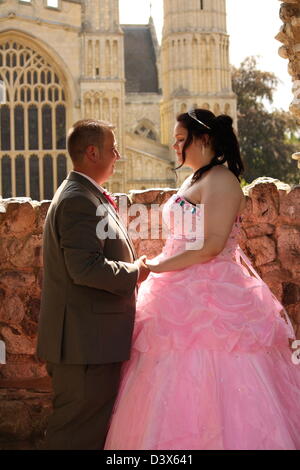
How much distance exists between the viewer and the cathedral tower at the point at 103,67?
29.2 meters

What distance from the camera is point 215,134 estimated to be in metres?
3.26

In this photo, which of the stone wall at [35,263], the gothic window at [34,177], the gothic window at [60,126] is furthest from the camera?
the gothic window at [60,126]

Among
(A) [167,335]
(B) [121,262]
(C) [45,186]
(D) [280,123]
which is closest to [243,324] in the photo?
(A) [167,335]

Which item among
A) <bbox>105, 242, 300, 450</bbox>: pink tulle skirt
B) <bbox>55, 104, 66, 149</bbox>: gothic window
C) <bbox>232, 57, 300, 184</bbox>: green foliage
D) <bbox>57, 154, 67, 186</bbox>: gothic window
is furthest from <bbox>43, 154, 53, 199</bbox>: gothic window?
<bbox>105, 242, 300, 450</bbox>: pink tulle skirt

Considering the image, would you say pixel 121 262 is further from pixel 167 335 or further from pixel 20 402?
pixel 20 402

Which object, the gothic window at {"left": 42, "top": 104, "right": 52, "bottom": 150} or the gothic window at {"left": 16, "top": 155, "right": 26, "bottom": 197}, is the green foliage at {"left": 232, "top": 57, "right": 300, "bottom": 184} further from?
the gothic window at {"left": 16, "top": 155, "right": 26, "bottom": 197}

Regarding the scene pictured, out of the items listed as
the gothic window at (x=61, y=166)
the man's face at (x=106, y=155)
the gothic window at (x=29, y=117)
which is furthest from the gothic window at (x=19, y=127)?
the man's face at (x=106, y=155)

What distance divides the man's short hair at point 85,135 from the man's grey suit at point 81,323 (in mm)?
160

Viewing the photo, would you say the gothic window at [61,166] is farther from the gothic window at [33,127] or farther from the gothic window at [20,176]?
the gothic window at [20,176]

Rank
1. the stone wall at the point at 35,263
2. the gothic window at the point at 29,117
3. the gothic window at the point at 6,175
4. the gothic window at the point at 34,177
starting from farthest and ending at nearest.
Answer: the gothic window at the point at 29,117, the gothic window at the point at 6,175, the gothic window at the point at 34,177, the stone wall at the point at 35,263

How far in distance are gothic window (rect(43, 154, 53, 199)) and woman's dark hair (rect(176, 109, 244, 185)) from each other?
25.7m

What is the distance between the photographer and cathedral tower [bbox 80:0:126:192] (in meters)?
29.2

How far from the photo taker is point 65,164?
95.0 ft

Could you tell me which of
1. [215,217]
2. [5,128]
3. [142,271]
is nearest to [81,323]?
[142,271]
